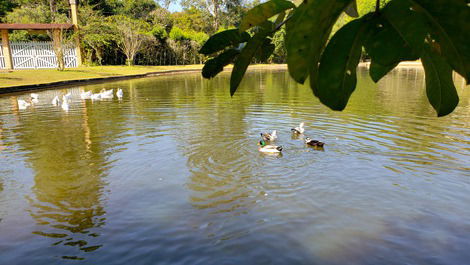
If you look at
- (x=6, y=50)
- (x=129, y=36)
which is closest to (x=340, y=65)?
(x=6, y=50)

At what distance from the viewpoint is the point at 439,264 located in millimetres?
4207

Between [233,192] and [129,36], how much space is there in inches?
1313

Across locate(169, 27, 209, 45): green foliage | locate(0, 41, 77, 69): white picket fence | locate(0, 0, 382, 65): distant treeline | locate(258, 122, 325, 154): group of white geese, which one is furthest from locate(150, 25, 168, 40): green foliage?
locate(258, 122, 325, 154): group of white geese

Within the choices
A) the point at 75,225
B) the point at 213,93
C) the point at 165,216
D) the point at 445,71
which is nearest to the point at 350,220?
the point at 165,216

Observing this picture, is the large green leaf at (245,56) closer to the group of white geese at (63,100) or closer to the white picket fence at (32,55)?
the group of white geese at (63,100)

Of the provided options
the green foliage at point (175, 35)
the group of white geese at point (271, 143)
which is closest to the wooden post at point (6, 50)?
the green foliage at point (175, 35)

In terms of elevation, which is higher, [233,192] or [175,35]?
[175,35]

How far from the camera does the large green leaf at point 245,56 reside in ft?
2.86

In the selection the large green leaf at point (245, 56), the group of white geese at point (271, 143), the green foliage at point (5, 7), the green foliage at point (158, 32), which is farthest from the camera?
the green foliage at point (158, 32)

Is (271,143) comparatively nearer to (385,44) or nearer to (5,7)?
(385,44)

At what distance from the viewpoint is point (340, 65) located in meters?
0.77

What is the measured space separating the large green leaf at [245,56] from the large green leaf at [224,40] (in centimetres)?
5

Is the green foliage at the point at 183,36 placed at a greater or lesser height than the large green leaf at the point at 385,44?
greater

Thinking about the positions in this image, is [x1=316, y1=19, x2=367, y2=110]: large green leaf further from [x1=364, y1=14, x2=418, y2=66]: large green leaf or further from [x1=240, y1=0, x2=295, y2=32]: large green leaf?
[x1=240, y1=0, x2=295, y2=32]: large green leaf
